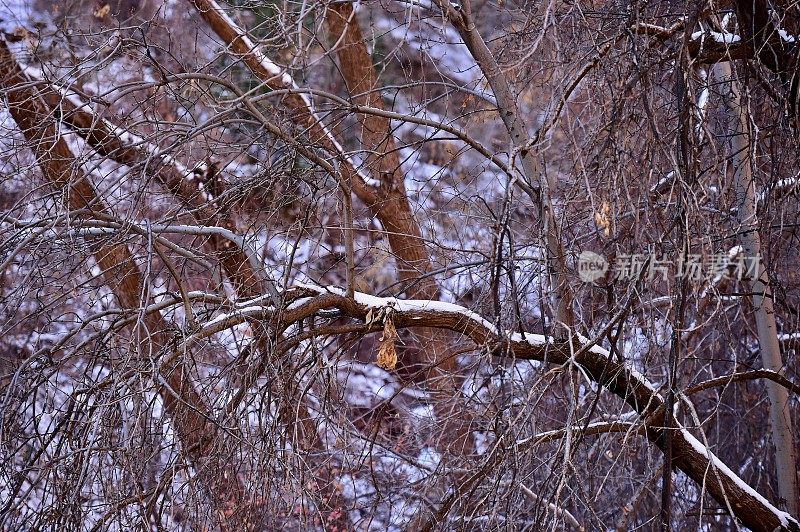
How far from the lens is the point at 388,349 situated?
4133 millimetres

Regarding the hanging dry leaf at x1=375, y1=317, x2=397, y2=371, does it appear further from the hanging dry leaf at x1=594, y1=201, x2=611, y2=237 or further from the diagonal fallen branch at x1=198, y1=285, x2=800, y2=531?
the hanging dry leaf at x1=594, y1=201, x2=611, y2=237

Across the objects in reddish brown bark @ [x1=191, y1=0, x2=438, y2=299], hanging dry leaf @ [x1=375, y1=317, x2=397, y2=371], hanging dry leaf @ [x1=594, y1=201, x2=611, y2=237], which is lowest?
hanging dry leaf @ [x1=375, y1=317, x2=397, y2=371]

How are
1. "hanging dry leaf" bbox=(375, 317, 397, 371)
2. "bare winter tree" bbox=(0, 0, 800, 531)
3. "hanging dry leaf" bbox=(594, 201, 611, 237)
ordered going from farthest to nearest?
"hanging dry leaf" bbox=(375, 317, 397, 371) → "hanging dry leaf" bbox=(594, 201, 611, 237) → "bare winter tree" bbox=(0, 0, 800, 531)

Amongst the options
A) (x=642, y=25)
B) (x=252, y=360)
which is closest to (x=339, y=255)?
(x=252, y=360)

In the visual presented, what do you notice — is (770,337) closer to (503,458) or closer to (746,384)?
(746,384)

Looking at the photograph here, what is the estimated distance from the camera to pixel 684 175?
353cm

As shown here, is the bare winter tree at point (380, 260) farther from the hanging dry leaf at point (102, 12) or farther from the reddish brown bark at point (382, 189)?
the hanging dry leaf at point (102, 12)

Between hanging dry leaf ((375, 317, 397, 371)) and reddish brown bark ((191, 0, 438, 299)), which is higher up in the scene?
reddish brown bark ((191, 0, 438, 299))

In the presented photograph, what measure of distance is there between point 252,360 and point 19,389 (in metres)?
0.98

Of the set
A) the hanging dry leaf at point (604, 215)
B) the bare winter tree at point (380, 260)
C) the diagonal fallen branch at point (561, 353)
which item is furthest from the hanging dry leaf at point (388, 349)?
the hanging dry leaf at point (604, 215)

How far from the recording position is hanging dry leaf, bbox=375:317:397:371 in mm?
4066

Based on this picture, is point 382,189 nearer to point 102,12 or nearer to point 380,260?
point 380,260

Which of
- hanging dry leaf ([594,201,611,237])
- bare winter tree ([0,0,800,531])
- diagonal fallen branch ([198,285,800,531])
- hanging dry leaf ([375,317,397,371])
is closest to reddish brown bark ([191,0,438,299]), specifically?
bare winter tree ([0,0,800,531])

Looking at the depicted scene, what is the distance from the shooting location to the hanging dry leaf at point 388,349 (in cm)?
407
